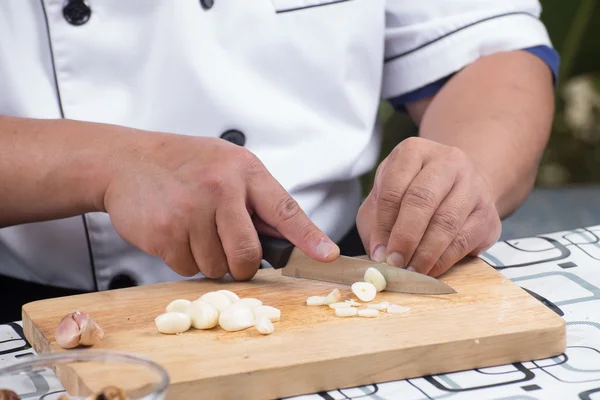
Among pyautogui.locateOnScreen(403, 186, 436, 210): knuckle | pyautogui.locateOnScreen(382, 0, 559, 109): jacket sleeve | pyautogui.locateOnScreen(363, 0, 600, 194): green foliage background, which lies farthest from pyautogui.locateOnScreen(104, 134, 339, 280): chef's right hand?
pyautogui.locateOnScreen(363, 0, 600, 194): green foliage background

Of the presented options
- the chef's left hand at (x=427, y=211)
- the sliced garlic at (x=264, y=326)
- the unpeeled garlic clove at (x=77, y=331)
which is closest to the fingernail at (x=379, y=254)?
the chef's left hand at (x=427, y=211)

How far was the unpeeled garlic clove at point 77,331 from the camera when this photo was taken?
30.7 inches

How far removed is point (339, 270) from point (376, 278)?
1.9 inches

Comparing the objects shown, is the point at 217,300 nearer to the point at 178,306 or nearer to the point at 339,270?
the point at 178,306

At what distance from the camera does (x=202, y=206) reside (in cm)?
89

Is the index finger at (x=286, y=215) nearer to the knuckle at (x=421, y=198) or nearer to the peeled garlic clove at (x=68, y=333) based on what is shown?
the knuckle at (x=421, y=198)

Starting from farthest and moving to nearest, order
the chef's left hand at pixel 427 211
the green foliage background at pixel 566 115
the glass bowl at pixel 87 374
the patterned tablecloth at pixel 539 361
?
the green foliage background at pixel 566 115 → the chef's left hand at pixel 427 211 → the patterned tablecloth at pixel 539 361 → the glass bowl at pixel 87 374

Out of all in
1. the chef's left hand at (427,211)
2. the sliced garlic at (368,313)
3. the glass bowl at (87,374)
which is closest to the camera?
the glass bowl at (87,374)

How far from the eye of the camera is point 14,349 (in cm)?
85

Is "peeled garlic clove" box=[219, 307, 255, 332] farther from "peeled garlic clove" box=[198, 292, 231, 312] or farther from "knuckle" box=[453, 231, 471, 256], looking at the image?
"knuckle" box=[453, 231, 471, 256]

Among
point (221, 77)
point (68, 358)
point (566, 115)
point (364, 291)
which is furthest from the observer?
point (566, 115)

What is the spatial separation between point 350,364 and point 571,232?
19.1 inches

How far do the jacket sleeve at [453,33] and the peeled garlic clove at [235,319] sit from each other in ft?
1.95

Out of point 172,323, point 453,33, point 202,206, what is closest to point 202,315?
point 172,323
